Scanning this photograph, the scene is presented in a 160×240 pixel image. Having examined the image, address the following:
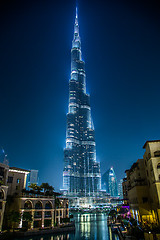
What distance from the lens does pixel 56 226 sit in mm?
59656

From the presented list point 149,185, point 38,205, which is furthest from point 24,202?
point 149,185

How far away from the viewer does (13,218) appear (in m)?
50.5

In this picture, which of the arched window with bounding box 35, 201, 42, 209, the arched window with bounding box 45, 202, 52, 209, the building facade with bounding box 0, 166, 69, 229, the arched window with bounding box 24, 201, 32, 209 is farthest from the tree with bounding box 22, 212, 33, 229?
the arched window with bounding box 45, 202, 52, 209

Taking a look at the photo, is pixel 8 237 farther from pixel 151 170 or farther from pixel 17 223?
pixel 151 170

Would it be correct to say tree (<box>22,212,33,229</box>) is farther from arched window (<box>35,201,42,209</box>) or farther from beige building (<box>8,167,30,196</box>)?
beige building (<box>8,167,30,196</box>)

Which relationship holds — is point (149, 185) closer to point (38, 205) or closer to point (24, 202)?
point (38, 205)

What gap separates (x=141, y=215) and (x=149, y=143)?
74.7 feet

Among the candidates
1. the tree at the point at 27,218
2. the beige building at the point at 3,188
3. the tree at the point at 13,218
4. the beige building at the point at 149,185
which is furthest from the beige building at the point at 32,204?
the beige building at the point at 149,185

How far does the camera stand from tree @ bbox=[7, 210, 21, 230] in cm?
5041

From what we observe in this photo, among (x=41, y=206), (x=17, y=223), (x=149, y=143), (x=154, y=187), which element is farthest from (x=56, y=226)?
(x=149, y=143)

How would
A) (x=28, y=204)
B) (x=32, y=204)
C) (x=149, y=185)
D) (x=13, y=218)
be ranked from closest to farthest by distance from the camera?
1. (x=13, y=218)
2. (x=149, y=185)
3. (x=32, y=204)
4. (x=28, y=204)

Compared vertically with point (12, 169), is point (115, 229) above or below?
below

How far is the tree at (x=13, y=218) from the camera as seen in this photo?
50.4 m

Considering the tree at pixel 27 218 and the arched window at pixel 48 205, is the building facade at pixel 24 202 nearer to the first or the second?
the arched window at pixel 48 205
